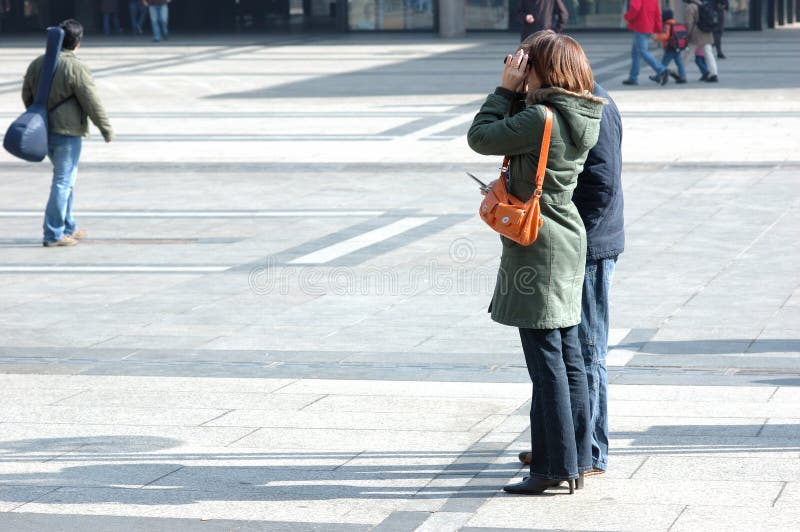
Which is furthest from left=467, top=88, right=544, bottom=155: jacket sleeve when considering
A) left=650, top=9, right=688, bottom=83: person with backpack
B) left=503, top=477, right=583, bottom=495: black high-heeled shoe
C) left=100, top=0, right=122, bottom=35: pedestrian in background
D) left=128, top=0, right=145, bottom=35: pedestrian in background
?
left=100, top=0, right=122, bottom=35: pedestrian in background

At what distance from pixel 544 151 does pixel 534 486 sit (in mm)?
1230

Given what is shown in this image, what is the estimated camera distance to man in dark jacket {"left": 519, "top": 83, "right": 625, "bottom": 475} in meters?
5.16

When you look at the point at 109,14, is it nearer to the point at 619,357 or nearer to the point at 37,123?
the point at 37,123

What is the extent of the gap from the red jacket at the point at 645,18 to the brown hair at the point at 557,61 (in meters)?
17.9

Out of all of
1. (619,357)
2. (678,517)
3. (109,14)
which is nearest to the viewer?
(678,517)

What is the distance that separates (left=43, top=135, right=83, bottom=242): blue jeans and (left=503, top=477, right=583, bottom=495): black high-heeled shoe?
270 inches

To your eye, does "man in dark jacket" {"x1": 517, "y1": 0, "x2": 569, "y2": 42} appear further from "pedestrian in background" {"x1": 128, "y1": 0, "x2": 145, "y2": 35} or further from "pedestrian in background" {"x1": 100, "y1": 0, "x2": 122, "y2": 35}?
"pedestrian in background" {"x1": 100, "y1": 0, "x2": 122, "y2": 35}

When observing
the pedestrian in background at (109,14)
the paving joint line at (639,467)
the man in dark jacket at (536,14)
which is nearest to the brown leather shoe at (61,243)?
the paving joint line at (639,467)

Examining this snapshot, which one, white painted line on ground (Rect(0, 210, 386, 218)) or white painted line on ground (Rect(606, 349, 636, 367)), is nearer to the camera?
white painted line on ground (Rect(606, 349, 636, 367))

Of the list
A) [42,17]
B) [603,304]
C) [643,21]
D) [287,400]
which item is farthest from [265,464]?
[42,17]

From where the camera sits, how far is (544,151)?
490 cm

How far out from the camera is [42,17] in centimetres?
4369

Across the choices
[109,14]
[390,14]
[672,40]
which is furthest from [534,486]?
[109,14]

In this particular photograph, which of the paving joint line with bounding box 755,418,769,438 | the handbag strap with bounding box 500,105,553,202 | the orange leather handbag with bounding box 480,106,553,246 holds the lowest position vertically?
the paving joint line with bounding box 755,418,769,438
